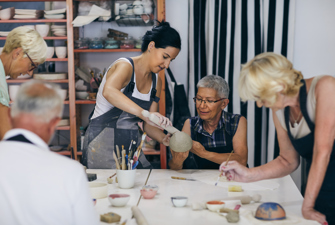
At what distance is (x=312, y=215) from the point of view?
64.2 inches

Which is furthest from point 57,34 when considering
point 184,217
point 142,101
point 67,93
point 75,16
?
point 184,217

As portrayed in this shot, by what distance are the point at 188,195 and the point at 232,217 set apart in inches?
17.0

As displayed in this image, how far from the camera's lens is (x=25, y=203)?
116cm

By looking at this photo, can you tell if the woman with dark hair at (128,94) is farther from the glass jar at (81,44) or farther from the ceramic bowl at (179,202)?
the glass jar at (81,44)

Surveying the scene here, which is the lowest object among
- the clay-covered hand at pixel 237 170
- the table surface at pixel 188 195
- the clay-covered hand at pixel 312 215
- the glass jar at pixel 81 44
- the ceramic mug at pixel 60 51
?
the table surface at pixel 188 195

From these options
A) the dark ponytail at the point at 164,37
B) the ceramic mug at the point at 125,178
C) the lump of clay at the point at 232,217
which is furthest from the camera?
the dark ponytail at the point at 164,37

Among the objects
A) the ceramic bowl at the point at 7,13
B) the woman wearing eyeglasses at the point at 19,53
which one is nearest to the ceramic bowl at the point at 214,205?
the woman wearing eyeglasses at the point at 19,53

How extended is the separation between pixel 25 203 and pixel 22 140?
188 mm

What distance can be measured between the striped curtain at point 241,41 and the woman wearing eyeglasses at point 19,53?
2.16m

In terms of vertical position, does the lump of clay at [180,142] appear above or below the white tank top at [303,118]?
below

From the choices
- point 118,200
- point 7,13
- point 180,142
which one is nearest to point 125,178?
point 118,200

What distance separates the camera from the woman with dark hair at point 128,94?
8.55 feet

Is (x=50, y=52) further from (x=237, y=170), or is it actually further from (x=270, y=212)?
(x=270, y=212)

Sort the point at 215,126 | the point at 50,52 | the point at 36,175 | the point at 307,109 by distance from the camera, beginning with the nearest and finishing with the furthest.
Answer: the point at 36,175
the point at 307,109
the point at 215,126
the point at 50,52
